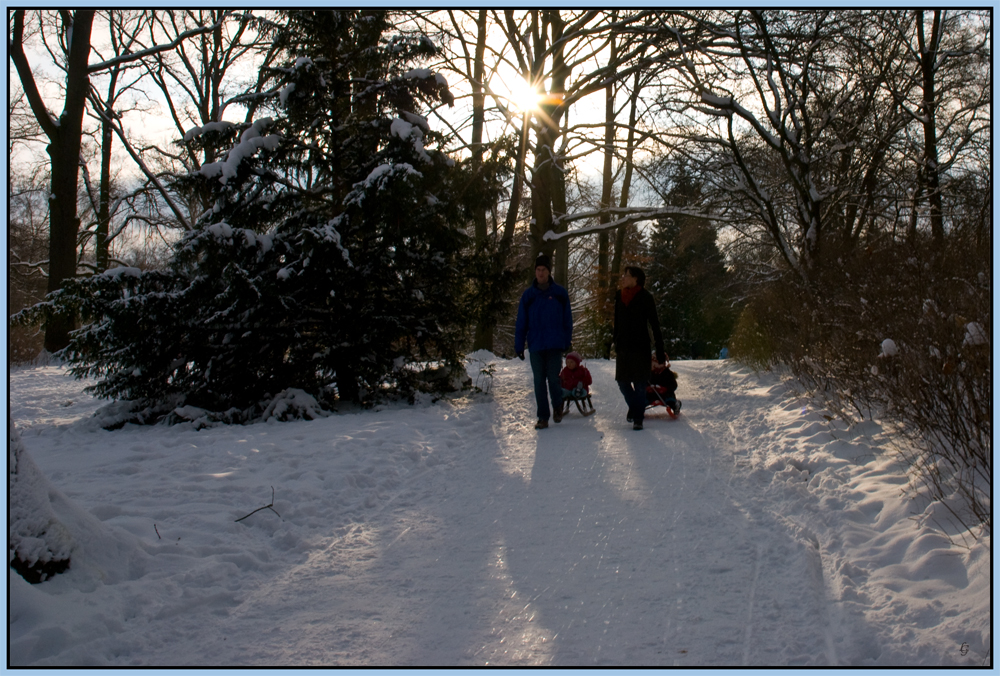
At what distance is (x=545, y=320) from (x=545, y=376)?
2.41ft

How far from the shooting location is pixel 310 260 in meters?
7.82

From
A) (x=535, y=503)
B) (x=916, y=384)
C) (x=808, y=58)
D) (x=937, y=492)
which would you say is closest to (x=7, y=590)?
(x=535, y=503)

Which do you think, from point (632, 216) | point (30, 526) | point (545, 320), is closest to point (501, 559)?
point (30, 526)

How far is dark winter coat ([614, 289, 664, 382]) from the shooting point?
24.3 ft

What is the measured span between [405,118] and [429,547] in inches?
258

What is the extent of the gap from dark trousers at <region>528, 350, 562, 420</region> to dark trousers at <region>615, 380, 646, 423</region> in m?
0.82

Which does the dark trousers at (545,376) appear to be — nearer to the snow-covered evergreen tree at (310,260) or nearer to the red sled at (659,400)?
the red sled at (659,400)

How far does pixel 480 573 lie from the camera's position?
135 inches

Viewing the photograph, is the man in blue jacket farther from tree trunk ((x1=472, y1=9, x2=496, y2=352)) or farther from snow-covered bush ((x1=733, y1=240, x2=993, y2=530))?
snow-covered bush ((x1=733, y1=240, x2=993, y2=530))

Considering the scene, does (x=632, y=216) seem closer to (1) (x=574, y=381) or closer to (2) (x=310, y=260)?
(1) (x=574, y=381)

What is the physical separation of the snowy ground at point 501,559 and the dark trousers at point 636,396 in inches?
43.4

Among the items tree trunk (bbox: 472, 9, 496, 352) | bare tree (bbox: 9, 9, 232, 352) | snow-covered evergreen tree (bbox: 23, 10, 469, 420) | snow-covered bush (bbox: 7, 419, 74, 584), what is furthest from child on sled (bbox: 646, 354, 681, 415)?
bare tree (bbox: 9, 9, 232, 352)

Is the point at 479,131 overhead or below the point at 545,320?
overhead

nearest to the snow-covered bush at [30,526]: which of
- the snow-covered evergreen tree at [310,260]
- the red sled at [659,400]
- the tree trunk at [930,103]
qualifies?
the snow-covered evergreen tree at [310,260]
